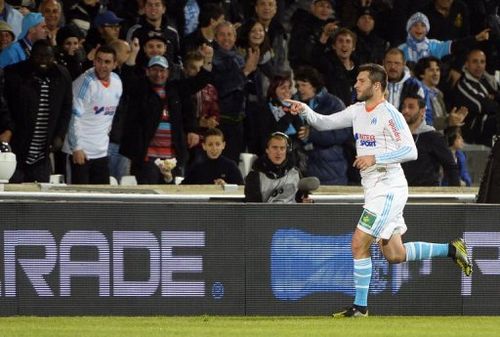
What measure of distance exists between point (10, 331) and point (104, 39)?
710 cm

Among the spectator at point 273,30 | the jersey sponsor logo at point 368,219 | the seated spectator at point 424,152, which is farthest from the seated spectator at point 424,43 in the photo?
the jersey sponsor logo at point 368,219

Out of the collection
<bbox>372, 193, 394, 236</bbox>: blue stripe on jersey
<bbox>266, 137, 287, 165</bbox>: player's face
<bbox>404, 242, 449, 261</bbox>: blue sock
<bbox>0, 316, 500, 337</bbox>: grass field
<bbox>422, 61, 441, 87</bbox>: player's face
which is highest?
<bbox>422, 61, 441, 87</bbox>: player's face

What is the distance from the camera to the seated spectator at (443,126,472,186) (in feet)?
61.3

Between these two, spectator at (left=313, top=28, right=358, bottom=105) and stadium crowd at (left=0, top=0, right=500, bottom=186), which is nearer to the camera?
stadium crowd at (left=0, top=0, right=500, bottom=186)

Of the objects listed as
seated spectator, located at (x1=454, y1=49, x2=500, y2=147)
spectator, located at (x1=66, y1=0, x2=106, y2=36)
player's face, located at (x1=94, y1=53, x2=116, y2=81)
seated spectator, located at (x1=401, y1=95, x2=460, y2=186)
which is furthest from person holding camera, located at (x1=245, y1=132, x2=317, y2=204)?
seated spectator, located at (x1=454, y1=49, x2=500, y2=147)

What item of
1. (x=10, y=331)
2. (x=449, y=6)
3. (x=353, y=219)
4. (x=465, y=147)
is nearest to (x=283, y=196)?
(x=353, y=219)

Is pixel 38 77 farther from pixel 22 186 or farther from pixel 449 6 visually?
pixel 449 6

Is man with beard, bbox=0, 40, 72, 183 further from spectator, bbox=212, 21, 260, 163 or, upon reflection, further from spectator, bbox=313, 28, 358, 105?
spectator, bbox=313, 28, 358, 105

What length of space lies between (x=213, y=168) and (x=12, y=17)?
10.9 feet

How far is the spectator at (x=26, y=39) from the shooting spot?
56.7ft

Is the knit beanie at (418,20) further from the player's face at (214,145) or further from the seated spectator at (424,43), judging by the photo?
the player's face at (214,145)

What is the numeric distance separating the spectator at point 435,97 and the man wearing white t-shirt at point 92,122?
13.5 ft

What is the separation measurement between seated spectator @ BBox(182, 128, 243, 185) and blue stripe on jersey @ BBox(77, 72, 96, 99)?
4.90 feet

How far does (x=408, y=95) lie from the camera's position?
1783 centimetres
